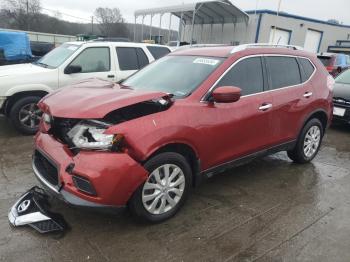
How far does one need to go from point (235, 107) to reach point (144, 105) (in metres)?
1.15

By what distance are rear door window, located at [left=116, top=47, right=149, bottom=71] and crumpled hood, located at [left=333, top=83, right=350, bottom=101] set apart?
4326 millimetres

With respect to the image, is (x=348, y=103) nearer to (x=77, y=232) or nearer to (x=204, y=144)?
(x=204, y=144)

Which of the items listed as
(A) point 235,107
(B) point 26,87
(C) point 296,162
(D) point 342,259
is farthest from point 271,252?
(B) point 26,87

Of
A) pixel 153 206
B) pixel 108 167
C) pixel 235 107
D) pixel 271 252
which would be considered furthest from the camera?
pixel 235 107

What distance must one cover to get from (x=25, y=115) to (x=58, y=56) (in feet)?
4.83

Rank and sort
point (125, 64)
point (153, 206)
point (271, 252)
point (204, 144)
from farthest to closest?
1. point (125, 64)
2. point (204, 144)
3. point (153, 206)
4. point (271, 252)

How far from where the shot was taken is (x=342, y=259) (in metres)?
3.08

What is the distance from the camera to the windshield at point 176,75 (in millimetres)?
3840

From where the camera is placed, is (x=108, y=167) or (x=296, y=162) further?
(x=296, y=162)

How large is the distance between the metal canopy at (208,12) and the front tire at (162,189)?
54.9 feet

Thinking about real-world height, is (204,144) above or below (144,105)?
below

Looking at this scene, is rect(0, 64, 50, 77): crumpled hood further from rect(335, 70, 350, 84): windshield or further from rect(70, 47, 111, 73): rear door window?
rect(335, 70, 350, 84): windshield

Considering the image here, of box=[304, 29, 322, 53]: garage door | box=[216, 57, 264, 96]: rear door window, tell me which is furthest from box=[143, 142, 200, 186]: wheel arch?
box=[304, 29, 322, 53]: garage door

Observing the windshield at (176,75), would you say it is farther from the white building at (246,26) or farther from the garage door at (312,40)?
the garage door at (312,40)
